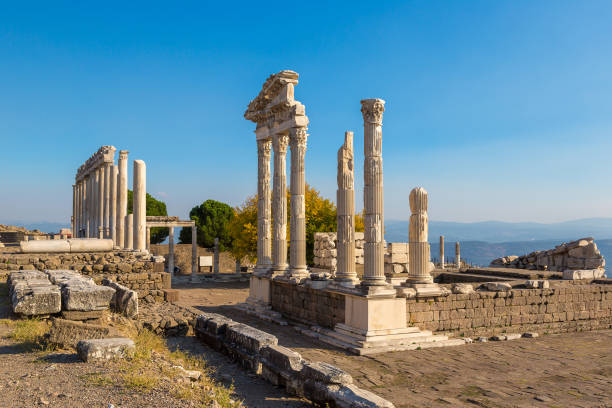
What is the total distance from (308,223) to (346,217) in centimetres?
1408

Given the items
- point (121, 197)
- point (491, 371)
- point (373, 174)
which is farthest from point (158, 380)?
point (121, 197)

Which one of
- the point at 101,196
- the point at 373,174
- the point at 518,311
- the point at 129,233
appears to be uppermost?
the point at 101,196

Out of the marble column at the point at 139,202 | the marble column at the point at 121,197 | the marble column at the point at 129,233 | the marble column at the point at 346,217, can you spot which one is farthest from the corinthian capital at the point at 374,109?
the marble column at the point at 121,197

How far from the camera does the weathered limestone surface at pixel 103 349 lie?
6.57m

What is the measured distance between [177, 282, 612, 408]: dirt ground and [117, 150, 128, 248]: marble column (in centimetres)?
1587

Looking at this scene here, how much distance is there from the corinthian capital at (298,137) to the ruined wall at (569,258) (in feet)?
47.0

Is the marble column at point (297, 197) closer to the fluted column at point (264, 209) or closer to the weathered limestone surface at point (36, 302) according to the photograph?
the fluted column at point (264, 209)

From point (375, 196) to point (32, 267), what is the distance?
1231 centimetres

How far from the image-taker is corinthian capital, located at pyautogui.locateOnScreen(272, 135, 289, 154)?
16.8 meters

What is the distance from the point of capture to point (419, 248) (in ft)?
41.5

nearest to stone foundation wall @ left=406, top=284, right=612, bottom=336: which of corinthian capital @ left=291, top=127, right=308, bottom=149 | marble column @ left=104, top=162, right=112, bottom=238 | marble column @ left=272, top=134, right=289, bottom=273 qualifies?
marble column @ left=272, top=134, right=289, bottom=273

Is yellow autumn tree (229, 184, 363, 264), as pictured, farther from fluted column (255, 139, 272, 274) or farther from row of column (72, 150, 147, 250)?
fluted column (255, 139, 272, 274)

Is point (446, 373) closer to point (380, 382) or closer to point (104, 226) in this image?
point (380, 382)

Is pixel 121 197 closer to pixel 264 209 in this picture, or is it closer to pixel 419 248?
pixel 264 209
